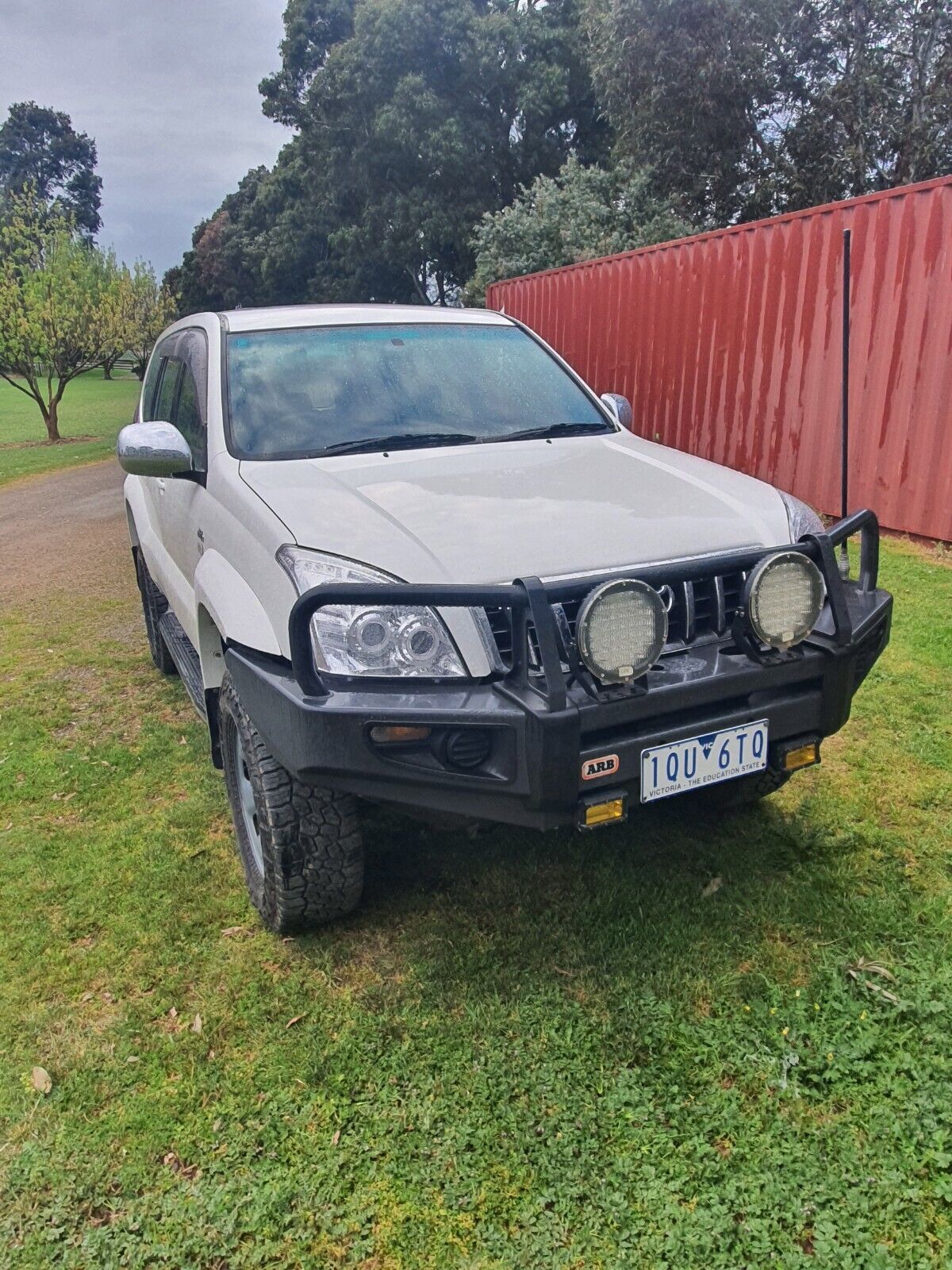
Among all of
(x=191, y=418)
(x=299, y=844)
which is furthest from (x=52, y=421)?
(x=299, y=844)

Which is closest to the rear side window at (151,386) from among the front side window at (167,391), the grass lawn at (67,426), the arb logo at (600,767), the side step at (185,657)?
the front side window at (167,391)

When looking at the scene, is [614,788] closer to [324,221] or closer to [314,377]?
[314,377]

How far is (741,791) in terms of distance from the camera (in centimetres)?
323

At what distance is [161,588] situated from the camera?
4387 millimetres

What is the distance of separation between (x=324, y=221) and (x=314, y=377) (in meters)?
32.8

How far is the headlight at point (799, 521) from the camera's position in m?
2.69

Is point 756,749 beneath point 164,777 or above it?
above

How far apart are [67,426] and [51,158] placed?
65.9m

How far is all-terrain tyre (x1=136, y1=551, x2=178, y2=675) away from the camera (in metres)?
5.06

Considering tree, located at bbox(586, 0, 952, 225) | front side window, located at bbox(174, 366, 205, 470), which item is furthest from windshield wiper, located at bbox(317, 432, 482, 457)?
tree, located at bbox(586, 0, 952, 225)

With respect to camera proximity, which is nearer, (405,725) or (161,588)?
(405,725)

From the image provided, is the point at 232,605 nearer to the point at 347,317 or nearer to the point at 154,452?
the point at 154,452

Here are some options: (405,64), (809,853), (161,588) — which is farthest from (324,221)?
(809,853)

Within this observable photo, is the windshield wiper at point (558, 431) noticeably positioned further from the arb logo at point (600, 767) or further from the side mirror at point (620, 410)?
the arb logo at point (600, 767)
